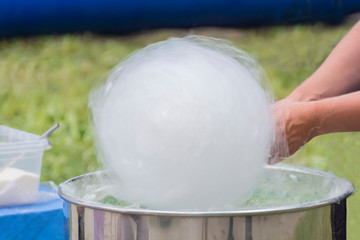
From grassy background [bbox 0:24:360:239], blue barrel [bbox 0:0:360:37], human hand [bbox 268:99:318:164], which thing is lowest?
grassy background [bbox 0:24:360:239]

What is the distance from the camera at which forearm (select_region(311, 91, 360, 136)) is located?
118cm

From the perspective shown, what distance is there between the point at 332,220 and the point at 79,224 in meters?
0.43

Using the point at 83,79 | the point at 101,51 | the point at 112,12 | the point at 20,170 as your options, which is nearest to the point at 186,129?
the point at 20,170

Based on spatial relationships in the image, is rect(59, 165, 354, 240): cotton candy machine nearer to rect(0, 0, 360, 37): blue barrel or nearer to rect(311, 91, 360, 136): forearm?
rect(311, 91, 360, 136): forearm

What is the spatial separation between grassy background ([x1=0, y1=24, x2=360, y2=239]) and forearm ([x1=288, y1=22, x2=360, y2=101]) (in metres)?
0.42

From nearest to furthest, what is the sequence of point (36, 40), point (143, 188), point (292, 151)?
point (143, 188) < point (292, 151) < point (36, 40)

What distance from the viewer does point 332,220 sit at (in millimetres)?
987

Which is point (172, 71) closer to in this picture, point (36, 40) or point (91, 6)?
point (91, 6)

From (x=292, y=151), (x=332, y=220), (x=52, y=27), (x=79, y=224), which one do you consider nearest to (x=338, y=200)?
(x=332, y=220)

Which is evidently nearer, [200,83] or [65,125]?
[200,83]

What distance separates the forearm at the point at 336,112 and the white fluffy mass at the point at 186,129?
183 millimetres

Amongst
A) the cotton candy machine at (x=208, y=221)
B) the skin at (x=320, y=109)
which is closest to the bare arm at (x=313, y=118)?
the skin at (x=320, y=109)

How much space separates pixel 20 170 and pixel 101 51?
11.4ft

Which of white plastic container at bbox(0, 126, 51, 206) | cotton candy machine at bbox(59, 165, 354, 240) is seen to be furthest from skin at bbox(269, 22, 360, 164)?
white plastic container at bbox(0, 126, 51, 206)
